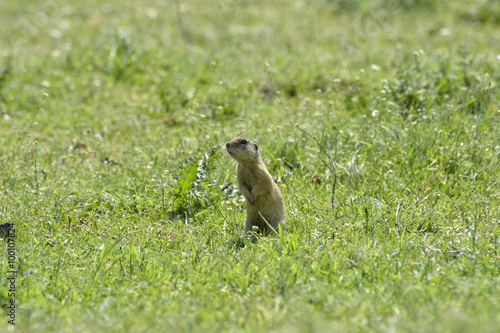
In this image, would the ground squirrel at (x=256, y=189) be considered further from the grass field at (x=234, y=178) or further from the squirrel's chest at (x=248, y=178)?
the grass field at (x=234, y=178)

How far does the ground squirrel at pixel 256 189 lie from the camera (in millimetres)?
4020

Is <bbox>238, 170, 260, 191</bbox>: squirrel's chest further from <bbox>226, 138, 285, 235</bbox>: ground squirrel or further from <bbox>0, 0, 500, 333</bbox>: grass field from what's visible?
<bbox>0, 0, 500, 333</bbox>: grass field

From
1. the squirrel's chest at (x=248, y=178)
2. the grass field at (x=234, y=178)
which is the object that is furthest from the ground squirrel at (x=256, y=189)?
the grass field at (x=234, y=178)

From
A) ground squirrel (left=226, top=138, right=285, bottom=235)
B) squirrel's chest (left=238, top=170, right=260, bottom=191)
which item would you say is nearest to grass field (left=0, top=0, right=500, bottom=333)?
ground squirrel (left=226, top=138, right=285, bottom=235)

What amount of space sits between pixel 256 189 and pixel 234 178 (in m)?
0.94

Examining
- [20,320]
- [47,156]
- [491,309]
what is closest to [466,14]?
[47,156]

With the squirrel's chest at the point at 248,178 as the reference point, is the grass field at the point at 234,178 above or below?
below

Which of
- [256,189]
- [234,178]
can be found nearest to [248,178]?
[256,189]

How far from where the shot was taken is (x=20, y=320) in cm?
293

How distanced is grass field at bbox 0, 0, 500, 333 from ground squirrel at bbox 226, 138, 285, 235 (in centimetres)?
16

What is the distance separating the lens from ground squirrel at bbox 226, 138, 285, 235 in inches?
158

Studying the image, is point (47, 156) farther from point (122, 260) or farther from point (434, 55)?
point (434, 55)

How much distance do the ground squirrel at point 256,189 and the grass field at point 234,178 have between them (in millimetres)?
164

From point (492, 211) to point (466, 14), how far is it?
638 cm
